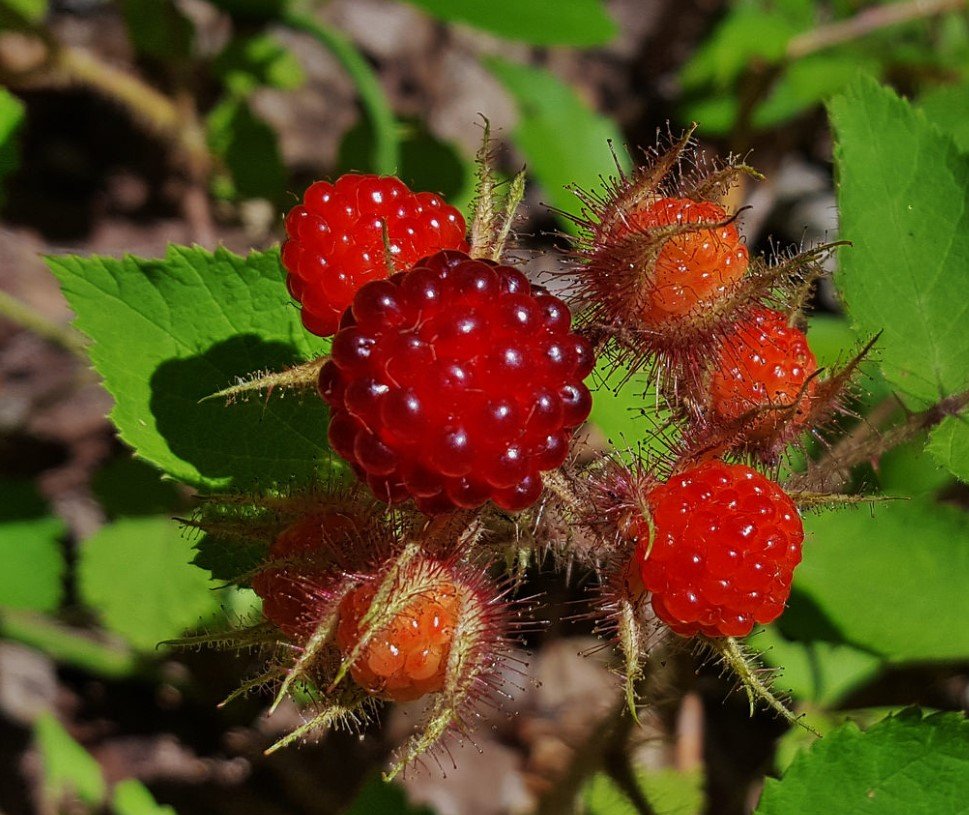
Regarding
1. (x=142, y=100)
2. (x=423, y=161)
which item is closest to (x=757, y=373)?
(x=423, y=161)

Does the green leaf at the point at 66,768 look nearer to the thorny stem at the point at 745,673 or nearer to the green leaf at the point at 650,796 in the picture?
the green leaf at the point at 650,796

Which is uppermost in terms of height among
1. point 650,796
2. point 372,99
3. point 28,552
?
point 372,99

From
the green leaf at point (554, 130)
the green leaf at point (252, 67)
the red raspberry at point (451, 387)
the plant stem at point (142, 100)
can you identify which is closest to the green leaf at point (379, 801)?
the red raspberry at point (451, 387)

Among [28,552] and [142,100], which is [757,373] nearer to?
[28,552]

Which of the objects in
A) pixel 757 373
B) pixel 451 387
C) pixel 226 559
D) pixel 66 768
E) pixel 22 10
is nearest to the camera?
pixel 451 387

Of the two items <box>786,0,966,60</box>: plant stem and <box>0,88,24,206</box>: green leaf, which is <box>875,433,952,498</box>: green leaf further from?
<box>0,88,24,206</box>: green leaf

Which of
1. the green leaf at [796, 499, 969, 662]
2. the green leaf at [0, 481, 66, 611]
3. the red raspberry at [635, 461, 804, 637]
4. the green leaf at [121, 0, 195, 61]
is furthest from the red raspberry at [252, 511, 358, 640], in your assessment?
the green leaf at [121, 0, 195, 61]
